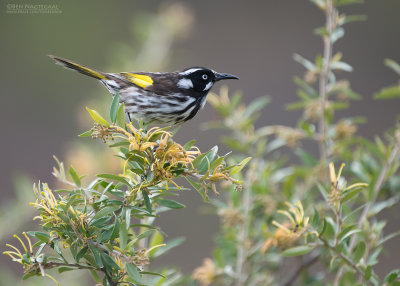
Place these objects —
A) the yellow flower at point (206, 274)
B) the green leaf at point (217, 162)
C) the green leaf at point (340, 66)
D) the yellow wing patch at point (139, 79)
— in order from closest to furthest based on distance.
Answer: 1. the green leaf at point (217, 162)
2. the yellow flower at point (206, 274)
3. the green leaf at point (340, 66)
4. the yellow wing patch at point (139, 79)

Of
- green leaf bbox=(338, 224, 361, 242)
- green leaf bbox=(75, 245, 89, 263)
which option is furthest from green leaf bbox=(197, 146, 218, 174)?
green leaf bbox=(338, 224, 361, 242)

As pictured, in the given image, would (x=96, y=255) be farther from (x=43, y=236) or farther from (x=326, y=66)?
(x=326, y=66)

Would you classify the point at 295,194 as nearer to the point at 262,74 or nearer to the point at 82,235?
the point at 82,235

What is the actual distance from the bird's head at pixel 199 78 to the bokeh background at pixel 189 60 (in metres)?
3.60

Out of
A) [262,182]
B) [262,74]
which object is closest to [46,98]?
[262,74]

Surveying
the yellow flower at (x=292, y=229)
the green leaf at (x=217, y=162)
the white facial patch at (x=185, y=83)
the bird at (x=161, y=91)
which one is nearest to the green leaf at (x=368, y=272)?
the yellow flower at (x=292, y=229)

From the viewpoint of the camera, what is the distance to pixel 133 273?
63.4 inches

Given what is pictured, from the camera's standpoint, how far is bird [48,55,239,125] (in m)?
3.00

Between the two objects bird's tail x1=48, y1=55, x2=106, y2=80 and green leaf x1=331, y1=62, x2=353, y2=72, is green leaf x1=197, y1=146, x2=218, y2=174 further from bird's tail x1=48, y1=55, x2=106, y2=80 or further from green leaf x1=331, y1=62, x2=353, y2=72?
bird's tail x1=48, y1=55, x2=106, y2=80

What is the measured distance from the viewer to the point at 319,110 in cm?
281

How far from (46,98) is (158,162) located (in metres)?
7.83

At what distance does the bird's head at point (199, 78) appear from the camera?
3179mm

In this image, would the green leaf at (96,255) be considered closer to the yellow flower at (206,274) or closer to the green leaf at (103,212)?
the green leaf at (103,212)

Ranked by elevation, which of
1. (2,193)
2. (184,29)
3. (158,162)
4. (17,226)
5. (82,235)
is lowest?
(2,193)
